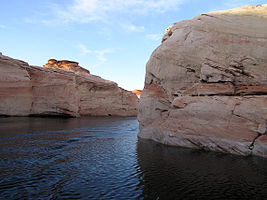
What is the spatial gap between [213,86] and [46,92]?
25.8 meters

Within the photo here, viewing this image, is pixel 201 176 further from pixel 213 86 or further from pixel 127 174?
pixel 213 86

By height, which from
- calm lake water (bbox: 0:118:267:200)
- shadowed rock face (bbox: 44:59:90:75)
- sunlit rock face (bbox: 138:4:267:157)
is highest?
shadowed rock face (bbox: 44:59:90:75)

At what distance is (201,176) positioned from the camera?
6.65 m

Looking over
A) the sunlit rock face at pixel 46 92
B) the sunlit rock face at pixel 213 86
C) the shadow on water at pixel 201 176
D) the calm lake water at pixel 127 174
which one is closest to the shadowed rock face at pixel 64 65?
the sunlit rock face at pixel 46 92

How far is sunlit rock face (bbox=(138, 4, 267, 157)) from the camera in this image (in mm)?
9539

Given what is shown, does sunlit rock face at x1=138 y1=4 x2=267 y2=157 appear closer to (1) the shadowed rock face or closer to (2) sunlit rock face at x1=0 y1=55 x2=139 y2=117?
(2) sunlit rock face at x1=0 y1=55 x2=139 y2=117

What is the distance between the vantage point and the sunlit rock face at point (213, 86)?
31.3ft

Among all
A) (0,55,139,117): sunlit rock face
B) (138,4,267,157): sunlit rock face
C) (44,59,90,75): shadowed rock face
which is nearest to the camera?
(138,4,267,157): sunlit rock face

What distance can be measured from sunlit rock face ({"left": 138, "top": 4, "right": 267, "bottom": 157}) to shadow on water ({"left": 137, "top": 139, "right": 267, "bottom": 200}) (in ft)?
4.00

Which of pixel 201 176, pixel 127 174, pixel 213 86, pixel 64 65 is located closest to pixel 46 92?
pixel 213 86

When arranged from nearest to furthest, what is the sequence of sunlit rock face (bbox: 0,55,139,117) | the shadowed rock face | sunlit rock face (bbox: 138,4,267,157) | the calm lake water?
1. the calm lake water
2. sunlit rock face (bbox: 138,4,267,157)
3. sunlit rock face (bbox: 0,55,139,117)
4. the shadowed rock face

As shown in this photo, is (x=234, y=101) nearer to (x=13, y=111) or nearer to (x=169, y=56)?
(x=169, y=56)

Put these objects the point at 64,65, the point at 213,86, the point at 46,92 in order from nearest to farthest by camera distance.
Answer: the point at 213,86 < the point at 46,92 < the point at 64,65

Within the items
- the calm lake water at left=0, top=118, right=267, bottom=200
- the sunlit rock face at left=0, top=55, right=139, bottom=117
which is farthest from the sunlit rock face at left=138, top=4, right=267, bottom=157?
the sunlit rock face at left=0, top=55, right=139, bottom=117
